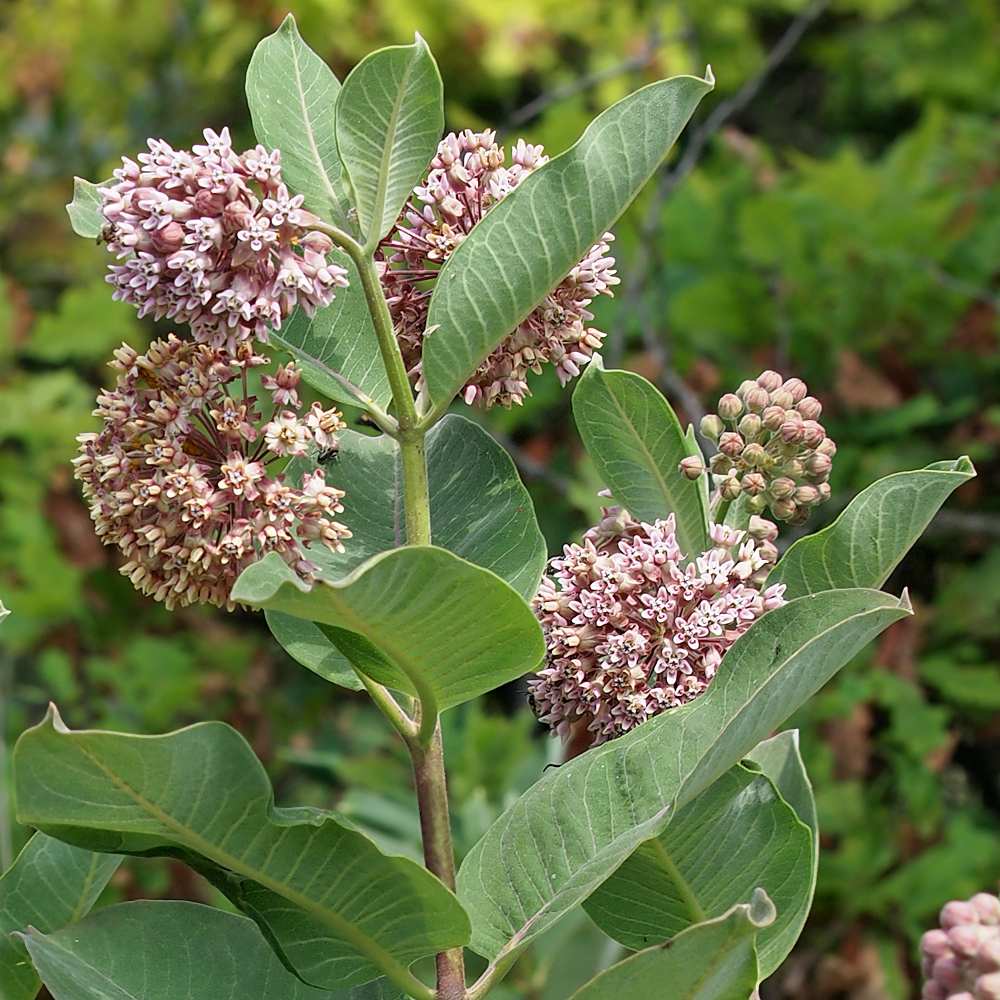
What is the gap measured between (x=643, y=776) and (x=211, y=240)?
16.8 inches

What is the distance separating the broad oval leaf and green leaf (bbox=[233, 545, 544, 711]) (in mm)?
114

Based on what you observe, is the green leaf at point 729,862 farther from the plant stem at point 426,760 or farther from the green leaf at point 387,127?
the green leaf at point 387,127

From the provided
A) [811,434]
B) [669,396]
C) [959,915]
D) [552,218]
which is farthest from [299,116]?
[669,396]

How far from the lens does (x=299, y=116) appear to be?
0.87 m

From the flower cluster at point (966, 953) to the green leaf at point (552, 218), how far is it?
0.53 meters

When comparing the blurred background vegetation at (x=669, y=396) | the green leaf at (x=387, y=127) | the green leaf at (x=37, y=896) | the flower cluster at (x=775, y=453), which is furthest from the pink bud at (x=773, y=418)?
the blurred background vegetation at (x=669, y=396)

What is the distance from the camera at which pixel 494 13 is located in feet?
13.4

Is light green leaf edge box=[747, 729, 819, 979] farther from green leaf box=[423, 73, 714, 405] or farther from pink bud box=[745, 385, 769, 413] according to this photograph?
green leaf box=[423, 73, 714, 405]

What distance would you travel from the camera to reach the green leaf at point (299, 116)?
2.79 feet

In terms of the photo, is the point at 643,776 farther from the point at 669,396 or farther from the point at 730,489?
the point at 669,396

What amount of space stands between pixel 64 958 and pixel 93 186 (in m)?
0.53

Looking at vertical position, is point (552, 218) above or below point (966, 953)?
above

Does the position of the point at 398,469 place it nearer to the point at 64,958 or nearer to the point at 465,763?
the point at 64,958

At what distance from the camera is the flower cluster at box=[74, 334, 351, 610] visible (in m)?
0.79
